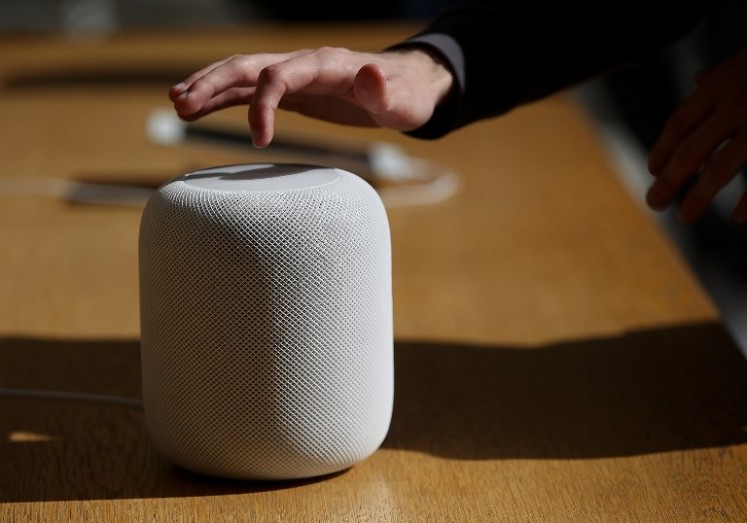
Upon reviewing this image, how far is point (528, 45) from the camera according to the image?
0.99 meters

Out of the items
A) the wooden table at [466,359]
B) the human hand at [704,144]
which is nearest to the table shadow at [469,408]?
the wooden table at [466,359]

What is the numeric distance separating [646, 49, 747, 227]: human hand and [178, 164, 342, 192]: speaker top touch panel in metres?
0.29

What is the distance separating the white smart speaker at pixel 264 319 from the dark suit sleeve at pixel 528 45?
0.24 metres

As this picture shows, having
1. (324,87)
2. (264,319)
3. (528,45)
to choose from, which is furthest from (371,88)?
(528,45)

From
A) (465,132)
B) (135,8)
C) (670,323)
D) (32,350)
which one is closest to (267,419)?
(32,350)

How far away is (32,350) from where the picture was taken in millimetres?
972

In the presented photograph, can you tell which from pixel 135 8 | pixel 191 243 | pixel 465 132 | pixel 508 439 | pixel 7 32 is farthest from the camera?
pixel 135 8

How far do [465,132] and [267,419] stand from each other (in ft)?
3.87

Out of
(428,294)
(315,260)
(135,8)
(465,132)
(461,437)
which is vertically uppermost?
(315,260)

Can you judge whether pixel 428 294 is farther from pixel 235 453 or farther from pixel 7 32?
pixel 7 32

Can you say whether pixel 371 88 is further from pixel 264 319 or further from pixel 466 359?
pixel 466 359

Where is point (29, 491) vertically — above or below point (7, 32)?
above

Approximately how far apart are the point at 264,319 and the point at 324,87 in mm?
185

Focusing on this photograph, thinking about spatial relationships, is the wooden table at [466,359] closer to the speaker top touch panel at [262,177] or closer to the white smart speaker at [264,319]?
the white smart speaker at [264,319]
